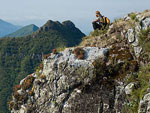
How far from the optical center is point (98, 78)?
36.8ft

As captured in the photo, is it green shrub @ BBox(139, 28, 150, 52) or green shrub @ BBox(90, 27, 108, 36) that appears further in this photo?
green shrub @ BBox(90, 27, 108, 36)

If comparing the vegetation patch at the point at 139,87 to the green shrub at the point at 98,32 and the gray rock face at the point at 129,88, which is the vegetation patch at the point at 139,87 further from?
the green shrub at the point at 98,32

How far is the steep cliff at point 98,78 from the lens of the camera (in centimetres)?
1027

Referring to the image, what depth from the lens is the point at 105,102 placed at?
34.6ft

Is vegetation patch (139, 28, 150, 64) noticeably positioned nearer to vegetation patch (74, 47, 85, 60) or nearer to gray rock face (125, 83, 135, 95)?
gray rock face (125, 83, 135, 95)

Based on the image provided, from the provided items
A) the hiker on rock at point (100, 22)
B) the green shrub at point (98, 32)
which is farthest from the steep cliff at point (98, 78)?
the hiker on rock at point (100, 22)

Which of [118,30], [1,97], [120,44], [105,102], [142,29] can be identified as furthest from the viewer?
[1,97]

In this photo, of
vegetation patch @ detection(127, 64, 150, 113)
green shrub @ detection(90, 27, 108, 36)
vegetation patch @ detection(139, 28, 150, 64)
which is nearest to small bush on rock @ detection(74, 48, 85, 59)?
green shrub @ detection(90, 27, 108, 36)

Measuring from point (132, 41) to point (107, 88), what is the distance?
3654 mm

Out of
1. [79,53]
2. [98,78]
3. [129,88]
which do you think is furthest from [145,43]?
[79,53]

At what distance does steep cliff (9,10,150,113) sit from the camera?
1027 cm

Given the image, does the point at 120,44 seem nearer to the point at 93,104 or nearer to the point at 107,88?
the point at 107,88

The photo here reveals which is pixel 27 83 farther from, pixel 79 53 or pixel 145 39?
pixel 145 39

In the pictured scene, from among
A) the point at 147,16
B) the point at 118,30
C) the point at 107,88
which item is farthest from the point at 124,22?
the point at 107,88
